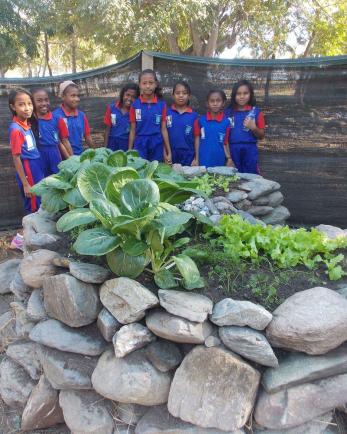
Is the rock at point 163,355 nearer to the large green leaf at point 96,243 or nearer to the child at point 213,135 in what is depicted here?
the large green leaf at point 96,243

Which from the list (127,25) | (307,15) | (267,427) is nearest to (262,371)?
(267,427)

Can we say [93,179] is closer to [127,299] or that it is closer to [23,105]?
[127,299]

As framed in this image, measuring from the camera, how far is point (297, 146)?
4.91 metres

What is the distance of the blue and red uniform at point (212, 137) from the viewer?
461 centimetres

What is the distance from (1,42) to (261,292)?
16530mm

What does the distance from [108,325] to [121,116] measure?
10.6 ft

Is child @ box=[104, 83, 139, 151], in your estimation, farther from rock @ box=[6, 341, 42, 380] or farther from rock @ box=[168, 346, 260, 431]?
rock @ box=[168, 346, 260, 431]

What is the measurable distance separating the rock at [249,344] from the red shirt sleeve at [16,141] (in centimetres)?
306

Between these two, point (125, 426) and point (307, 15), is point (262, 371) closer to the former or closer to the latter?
point (125, 426)

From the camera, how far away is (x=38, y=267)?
253cm

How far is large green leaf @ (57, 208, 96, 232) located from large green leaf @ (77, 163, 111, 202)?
5.3 inches

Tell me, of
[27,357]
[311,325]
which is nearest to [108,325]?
[27,357]

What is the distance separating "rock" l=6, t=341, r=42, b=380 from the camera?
A: 2.61m

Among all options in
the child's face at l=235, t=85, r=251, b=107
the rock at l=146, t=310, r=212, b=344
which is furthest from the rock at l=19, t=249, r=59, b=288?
the child's face at l=235, t=85, r=251, b=107
